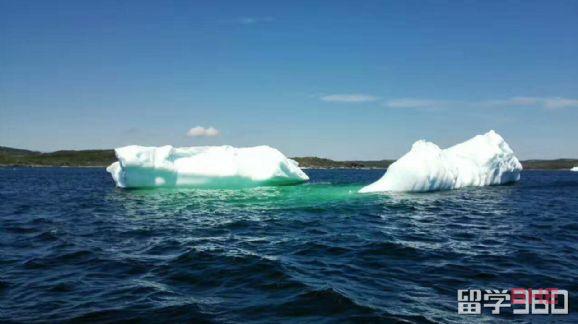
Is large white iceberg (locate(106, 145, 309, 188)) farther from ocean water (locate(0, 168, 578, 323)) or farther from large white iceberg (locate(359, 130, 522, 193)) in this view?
ocean water (locate(0, 168, 578, 323))

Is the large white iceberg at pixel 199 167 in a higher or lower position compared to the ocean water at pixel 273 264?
higher

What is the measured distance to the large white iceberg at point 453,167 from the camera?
100 ft

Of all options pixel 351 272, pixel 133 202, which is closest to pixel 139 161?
pixel 133 202

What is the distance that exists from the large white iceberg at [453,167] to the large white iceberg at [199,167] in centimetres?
994

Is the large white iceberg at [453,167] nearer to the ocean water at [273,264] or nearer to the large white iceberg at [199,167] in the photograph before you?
the large white iceberg at [199,167]

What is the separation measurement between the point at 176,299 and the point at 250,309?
4.78 ft

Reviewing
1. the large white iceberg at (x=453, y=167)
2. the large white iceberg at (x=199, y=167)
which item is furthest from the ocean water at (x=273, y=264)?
the large white iceberg at (x=199, y=167)

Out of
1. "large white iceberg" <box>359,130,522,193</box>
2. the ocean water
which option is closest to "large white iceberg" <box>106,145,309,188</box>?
"large white iceberg" <box>359,130,522,193</box>

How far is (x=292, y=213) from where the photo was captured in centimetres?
1956

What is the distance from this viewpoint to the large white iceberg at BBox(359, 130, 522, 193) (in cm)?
3055

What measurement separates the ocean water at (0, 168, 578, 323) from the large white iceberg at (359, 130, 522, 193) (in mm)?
11318

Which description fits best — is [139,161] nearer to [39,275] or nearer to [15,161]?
[39,275]

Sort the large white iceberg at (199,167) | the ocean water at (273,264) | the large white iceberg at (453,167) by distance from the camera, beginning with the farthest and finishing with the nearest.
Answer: the large white iceberg at (199,167) → the large white iceberg at (453,167) → the ocean water at (273,264)

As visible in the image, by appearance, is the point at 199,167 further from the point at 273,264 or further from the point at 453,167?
the point at 273,264
